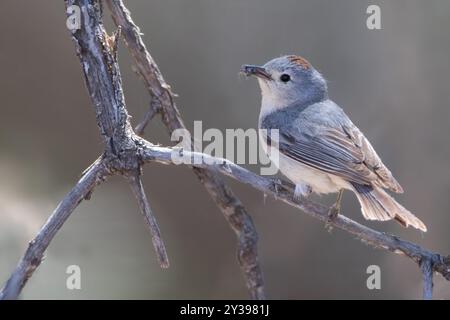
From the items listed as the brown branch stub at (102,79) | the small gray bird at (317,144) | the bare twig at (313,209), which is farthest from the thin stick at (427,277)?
the brown branch stub at (102,79)

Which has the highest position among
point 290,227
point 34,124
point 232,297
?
point 34,124

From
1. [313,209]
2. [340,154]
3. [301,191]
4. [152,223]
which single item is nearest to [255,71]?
[340,154]

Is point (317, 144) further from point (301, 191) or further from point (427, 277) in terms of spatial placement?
point (427, 277)

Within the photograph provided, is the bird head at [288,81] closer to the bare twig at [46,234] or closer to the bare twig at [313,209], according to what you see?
the bare twig at [313,209]

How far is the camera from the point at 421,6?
509 centimetres

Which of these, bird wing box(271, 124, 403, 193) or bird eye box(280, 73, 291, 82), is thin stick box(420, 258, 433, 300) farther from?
bird eye box(280, 73, 291, 82)

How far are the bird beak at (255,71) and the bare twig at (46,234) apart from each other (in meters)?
1.33

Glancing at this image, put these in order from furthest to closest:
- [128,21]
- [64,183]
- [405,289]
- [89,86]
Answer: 1. [405,289]
2. [64,183]
3. [128,21]
4. [89,86]

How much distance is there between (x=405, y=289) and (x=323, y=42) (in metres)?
1.92

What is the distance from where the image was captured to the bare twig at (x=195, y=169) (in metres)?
3.75

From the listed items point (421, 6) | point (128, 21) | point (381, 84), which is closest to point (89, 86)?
point (128, 21)

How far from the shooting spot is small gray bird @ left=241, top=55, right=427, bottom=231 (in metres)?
3.71

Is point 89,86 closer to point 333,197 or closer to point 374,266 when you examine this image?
point 333,197

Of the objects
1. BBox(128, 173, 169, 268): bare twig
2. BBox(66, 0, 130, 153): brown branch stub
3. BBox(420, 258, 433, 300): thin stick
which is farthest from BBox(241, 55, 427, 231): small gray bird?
BBox(66, 0, 130, 153): brown branch stub
